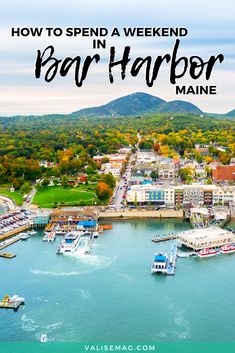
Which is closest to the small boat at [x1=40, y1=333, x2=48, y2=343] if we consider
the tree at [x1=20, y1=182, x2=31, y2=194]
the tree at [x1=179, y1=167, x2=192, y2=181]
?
the tree at [x1=20, y1=182, x2=31, y2=194]

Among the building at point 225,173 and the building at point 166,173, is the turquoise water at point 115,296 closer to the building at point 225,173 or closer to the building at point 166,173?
the building at point 225,173

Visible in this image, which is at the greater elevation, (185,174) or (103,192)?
(185,174)

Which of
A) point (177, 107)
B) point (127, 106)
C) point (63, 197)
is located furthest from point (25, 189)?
point (127, 106)

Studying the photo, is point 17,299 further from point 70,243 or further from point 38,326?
point 70,243

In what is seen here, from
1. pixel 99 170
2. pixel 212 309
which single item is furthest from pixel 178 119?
pixel 212 309

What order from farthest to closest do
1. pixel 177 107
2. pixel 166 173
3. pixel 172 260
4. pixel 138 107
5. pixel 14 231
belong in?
pixel 138 107
pixel 177 107
pixel 166 173
pixel 14 231
pixel 172 260

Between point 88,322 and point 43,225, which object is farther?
point 43,225

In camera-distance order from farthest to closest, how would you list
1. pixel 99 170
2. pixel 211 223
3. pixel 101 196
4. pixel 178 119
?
pixel 178 119
pixel 99 170
pixel 101 196
pixel 211 223

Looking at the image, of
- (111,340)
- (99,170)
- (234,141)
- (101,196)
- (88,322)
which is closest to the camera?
(111,340)

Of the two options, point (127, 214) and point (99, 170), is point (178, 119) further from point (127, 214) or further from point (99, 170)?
point (127, 214)
